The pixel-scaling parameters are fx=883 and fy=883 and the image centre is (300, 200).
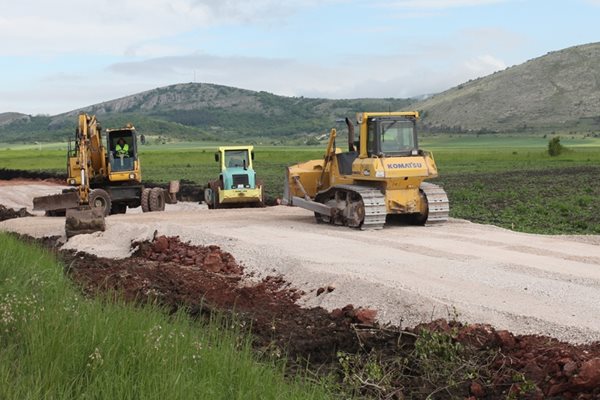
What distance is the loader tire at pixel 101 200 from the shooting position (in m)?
29.6

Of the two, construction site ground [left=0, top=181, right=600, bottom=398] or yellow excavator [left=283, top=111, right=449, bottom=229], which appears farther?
yellow excavator [left=283, top=111, right=449, bottom=229]

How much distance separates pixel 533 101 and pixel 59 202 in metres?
160

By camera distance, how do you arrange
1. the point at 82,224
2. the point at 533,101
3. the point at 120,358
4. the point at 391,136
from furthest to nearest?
the point at 533,101 < the point at 82,224 < the point at 391,136 < the point at 120,358

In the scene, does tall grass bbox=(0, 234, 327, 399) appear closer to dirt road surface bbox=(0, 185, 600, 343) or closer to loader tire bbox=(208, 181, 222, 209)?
dirt road surface bbox=(0, 185, 600, 343)

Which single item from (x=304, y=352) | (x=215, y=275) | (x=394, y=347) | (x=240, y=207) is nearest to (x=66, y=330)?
(x=304, y=352)

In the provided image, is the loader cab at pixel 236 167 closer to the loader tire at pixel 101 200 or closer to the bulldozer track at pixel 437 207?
the loader tire at pixel 101 200

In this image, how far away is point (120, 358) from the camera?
735 centimetres

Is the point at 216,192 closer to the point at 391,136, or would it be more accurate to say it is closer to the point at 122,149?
the point at 122,149

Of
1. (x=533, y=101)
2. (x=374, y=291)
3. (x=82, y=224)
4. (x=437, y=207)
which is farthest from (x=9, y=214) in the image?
(x=533, y=101)

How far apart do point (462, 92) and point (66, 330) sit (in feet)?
644

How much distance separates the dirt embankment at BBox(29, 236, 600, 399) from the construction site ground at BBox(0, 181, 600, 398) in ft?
0.08

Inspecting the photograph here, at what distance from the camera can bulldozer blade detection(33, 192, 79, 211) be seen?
29.8 m

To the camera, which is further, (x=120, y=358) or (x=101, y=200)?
(x=101, y=200)

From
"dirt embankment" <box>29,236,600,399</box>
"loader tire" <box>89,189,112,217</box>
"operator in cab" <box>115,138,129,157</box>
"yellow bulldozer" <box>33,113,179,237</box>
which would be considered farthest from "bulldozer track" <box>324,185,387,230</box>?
"operator in cab" <box>115,138,129,157</box>
